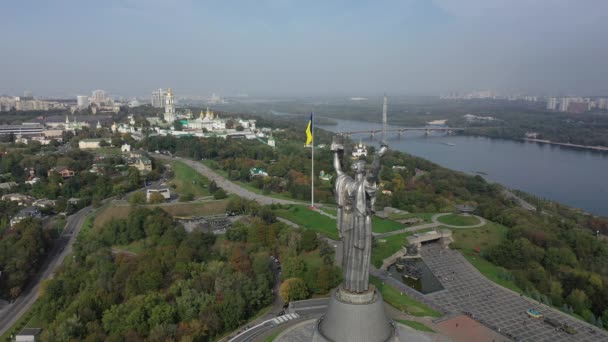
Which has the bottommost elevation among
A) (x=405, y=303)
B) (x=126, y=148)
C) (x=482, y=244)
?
(x=482, y=244)

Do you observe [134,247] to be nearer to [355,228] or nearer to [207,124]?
[355,228]

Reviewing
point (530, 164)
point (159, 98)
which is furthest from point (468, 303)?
point (159, 98)

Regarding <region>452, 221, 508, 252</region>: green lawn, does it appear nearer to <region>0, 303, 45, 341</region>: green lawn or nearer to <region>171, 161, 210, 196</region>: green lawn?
<region>171, 161, 210, 196</region>: green lawn

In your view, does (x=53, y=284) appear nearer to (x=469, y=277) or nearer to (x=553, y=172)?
(x=469, y=277)

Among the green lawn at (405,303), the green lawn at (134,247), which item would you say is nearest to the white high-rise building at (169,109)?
the green lawn at (134,247)

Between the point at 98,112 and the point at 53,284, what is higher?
the point at 98,112

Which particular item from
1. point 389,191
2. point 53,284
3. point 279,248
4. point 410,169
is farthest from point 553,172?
point 53,284
